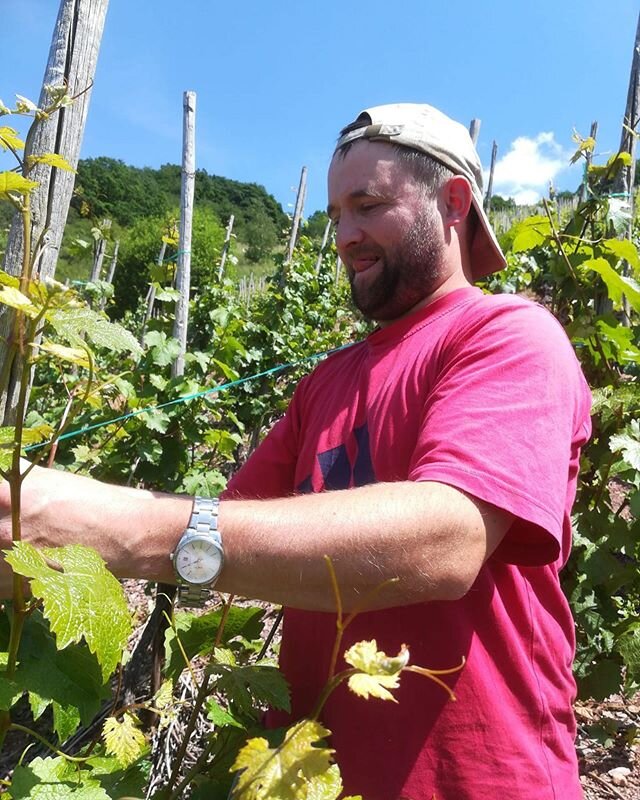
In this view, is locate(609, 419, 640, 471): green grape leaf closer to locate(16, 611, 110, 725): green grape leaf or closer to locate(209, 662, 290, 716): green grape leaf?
locate(209, 662, 290, 716): green grape leaf

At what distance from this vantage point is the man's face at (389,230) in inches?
57.2

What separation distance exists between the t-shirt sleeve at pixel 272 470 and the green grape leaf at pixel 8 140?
0.85m

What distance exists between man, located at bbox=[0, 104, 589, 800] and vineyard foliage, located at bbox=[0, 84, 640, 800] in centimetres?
10

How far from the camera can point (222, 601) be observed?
59.4 inches

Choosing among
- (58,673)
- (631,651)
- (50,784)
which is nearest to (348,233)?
(58,673)

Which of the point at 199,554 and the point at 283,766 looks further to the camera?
the point at 199,554

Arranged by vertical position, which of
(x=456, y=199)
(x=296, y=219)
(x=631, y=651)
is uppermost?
(x=296, y=219)

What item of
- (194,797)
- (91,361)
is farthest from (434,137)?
(194,797)

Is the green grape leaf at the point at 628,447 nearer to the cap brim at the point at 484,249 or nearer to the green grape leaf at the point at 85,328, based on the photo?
the cap brim at the point at 484,249

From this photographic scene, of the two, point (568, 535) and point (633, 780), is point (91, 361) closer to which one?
point (568, 535)

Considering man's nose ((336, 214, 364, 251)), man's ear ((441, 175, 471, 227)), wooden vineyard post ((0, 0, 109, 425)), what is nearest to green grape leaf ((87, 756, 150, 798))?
wooden vineyard post ((0, 0, 109, 425))

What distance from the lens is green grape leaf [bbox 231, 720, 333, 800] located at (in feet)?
1.78

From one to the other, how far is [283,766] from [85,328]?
0.47m

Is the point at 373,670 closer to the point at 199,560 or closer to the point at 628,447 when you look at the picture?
the point at 199,560
